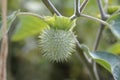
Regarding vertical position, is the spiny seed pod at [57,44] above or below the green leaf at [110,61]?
above

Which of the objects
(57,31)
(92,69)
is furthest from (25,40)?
(57,31)

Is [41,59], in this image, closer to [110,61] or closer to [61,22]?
[110,61]

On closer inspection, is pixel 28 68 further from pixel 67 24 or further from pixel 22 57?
pixel 67 24

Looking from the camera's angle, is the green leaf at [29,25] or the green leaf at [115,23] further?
the green leaf at [29,25]

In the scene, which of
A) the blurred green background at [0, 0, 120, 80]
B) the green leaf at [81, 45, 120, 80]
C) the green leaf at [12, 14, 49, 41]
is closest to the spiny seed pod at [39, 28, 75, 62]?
the green leaf at [81, 45, 120, 80]

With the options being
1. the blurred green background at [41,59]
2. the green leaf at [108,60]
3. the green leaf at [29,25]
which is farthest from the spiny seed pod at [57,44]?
the blurred green background at [41,59]

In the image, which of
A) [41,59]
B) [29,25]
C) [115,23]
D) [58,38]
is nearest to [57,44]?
[58,38]

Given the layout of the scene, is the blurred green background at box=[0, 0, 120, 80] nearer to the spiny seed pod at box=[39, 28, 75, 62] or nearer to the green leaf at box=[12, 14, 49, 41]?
the green leaf at box=[12, 14, 49, 41]

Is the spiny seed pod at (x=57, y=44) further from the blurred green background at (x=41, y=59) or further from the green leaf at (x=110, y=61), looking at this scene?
the blurred green background at (x=41, y=59)
